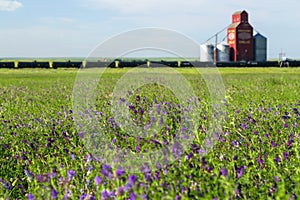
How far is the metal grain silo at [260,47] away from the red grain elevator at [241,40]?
1586 mm

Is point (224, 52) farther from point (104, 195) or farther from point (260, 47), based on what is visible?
point (104, 195)

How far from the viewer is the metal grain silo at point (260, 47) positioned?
63500mm

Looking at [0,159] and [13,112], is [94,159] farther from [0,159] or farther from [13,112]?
[13,112]

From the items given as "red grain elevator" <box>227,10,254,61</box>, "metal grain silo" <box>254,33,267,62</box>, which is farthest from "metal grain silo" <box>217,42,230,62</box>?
"metal grain silo" <box>254,33,267,62</box>

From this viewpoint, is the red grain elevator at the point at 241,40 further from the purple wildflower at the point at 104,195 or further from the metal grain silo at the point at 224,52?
the purple wildflower at the point at 104,195

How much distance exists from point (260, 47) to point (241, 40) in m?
3.65

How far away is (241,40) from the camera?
2434 inches

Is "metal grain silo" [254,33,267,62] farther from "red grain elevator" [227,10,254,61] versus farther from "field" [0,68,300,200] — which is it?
"field" [0,68,300,200]

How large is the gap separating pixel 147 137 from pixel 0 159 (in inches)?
66.2

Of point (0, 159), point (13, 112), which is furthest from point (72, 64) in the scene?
point (0, 159)

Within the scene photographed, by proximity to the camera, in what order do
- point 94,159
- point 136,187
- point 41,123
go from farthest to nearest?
1. point 41,123
2. point 94,159
3. point 136,187

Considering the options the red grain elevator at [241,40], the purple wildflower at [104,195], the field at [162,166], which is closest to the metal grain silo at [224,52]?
the red grain elevator at [241,40]

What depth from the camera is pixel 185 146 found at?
4.68 meters

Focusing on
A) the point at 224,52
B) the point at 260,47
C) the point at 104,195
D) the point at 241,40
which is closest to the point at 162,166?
the point at 104,195
